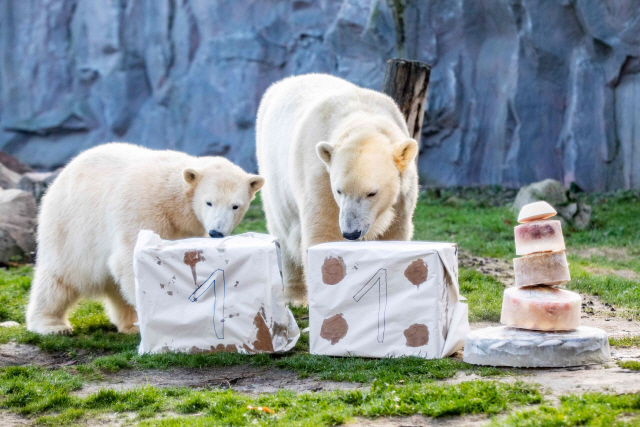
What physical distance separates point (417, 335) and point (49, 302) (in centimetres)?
330

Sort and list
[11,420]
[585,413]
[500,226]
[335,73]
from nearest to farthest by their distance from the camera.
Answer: [585,413], [11,420], [500,226], [335,73]

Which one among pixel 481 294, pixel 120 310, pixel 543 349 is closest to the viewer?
pixel 543 349

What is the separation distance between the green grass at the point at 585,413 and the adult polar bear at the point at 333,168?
191cm

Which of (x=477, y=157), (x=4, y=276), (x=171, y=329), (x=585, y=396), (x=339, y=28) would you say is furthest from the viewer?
(x=339, y=28)

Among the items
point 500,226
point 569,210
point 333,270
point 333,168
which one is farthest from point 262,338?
point 569,210

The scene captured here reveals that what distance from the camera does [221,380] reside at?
4242mm

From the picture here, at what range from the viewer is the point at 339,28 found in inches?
677

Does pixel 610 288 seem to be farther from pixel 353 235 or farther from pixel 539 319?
pixel 353 235

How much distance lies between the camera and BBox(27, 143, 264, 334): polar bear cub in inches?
212

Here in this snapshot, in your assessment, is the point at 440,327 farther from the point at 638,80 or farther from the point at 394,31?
the point at 394,31

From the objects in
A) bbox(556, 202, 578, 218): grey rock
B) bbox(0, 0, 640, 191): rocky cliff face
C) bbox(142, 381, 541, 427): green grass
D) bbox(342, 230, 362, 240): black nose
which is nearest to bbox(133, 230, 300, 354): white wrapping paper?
bbox(342, 230, 362, 240): black nose

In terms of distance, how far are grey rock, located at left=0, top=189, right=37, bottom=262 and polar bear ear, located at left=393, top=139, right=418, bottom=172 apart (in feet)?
21.0

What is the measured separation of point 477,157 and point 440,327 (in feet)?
40.3

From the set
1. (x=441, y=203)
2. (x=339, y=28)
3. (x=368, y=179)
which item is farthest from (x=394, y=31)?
(x=368, y=179)
